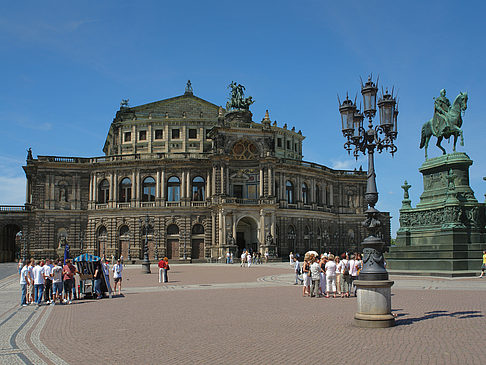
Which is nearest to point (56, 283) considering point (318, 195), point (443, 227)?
point (443, 227)

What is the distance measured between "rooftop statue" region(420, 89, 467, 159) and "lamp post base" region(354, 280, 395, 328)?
63.9 feet

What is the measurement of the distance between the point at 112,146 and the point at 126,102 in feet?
26.7

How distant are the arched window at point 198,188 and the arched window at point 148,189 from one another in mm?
5502

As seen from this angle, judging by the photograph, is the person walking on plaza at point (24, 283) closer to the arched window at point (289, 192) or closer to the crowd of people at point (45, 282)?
the crowd of people at point (45, 282)

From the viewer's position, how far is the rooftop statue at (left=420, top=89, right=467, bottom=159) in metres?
29.5

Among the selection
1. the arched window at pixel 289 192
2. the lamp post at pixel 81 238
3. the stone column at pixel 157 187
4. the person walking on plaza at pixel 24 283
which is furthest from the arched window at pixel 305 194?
the person walking on plaza at pixel 24 283

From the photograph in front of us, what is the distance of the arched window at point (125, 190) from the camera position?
68.9 m

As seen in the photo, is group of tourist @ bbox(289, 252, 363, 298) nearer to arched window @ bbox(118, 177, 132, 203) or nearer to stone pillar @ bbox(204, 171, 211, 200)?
stone pillar @ bbox(204, 171, 211, 200)

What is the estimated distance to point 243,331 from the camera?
12.7 m

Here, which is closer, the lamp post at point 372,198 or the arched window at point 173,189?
the lamp post at point 372,198

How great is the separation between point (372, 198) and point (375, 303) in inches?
111

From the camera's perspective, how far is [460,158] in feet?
93.8

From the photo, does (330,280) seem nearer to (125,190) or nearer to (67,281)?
(67,281)

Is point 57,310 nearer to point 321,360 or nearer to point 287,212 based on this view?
point 321,360
